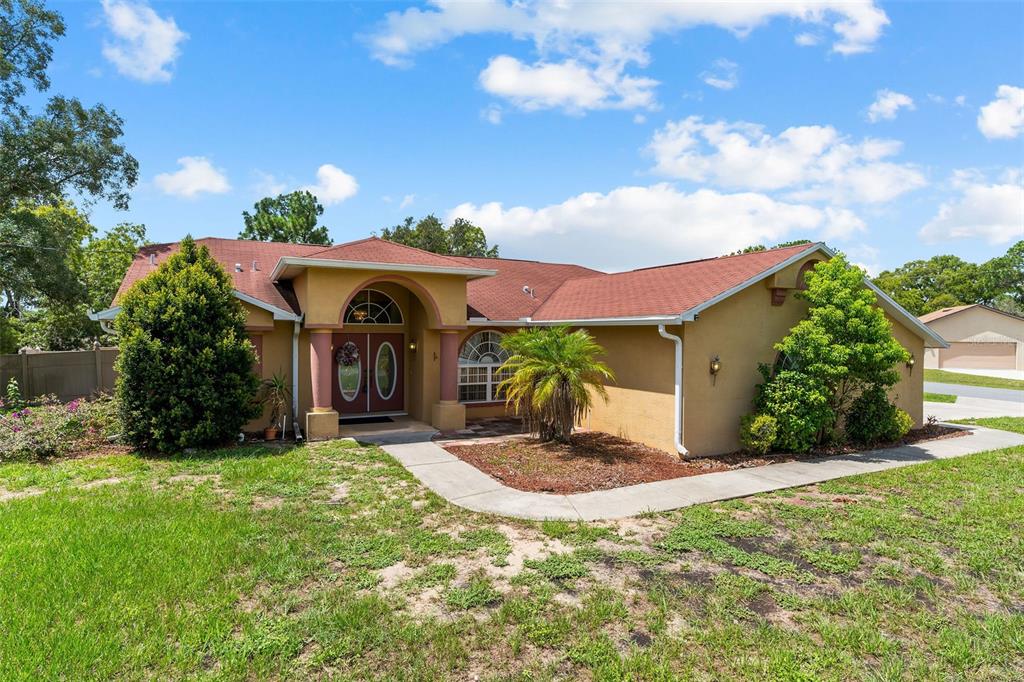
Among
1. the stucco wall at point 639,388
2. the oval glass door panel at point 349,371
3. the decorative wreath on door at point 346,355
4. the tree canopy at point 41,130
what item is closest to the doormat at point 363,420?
the oval glass door panel at point 349,371

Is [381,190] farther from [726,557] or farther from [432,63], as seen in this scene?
[726,557]

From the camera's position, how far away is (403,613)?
4340 millimetres

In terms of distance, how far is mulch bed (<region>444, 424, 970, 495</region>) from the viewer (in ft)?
27.5

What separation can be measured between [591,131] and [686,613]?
12.5m

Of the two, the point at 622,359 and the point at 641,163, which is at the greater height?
the point at 641,163

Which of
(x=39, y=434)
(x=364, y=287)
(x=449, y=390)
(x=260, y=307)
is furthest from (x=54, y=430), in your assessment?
(x=449, y=390)

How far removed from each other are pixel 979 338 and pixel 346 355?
4680cm

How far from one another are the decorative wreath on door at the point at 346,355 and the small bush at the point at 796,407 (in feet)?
33.0

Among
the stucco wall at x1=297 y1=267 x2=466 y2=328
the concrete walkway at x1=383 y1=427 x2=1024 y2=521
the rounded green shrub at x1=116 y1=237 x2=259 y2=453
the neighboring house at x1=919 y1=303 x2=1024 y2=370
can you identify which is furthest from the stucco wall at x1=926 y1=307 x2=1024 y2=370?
the rounded green shrub at x1=116 y1=237 x2=259 y2=453

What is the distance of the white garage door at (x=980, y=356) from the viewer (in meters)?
38.2

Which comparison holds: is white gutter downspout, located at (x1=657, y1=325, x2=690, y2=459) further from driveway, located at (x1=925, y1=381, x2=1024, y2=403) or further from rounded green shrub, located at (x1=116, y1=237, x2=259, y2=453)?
driveway, located at (x1=925, y1=381, x2=1024, y2=403)

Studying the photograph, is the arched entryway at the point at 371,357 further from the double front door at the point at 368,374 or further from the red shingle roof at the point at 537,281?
the red shingle roof at the point at 537,281

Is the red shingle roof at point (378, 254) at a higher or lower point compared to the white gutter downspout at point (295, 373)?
higher

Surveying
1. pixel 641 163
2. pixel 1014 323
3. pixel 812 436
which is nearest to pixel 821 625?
pixel 812 436
